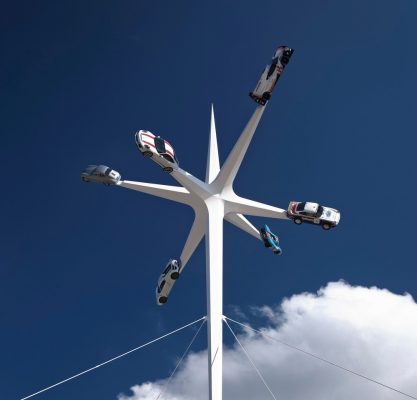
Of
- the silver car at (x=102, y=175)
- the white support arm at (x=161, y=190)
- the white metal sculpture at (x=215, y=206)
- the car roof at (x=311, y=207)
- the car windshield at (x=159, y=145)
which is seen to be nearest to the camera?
the white metal sculpture at (x=215, y=206)

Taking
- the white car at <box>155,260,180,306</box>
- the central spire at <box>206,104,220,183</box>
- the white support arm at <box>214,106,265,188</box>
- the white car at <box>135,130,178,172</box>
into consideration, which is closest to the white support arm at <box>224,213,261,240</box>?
the white support arm at <box>214,106,265,188</box>

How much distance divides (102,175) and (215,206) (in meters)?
5.72

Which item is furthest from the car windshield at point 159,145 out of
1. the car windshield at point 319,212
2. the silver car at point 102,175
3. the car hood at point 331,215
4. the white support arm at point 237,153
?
the car hood at point 331,215

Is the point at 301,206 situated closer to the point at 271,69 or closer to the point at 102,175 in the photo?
the point at 271,69

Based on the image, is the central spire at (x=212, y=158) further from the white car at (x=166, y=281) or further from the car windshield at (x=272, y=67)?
the car windshield at (x=272, y=67)

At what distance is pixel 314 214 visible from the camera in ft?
68.6

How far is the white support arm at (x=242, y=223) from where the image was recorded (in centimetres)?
2220

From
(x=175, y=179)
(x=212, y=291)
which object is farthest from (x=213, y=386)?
(x=175, y=179)

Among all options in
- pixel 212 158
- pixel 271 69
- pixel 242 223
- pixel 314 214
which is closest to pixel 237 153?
pixel 212 158

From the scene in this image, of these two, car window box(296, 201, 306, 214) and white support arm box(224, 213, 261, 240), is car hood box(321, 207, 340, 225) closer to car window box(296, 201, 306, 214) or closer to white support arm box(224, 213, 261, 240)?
car window box(296, 201, 306, 214)

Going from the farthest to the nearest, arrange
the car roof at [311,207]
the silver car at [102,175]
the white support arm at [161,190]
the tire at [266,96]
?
the car roof at [311,207] < the white support arm at [161,190] < the silver car at [102,175] < the tire at [266,96]

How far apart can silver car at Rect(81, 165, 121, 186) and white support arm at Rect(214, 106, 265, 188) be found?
502 centimetres

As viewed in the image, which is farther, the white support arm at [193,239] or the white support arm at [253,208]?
the white support arm at [193,239]

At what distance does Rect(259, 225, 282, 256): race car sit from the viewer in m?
22.3
